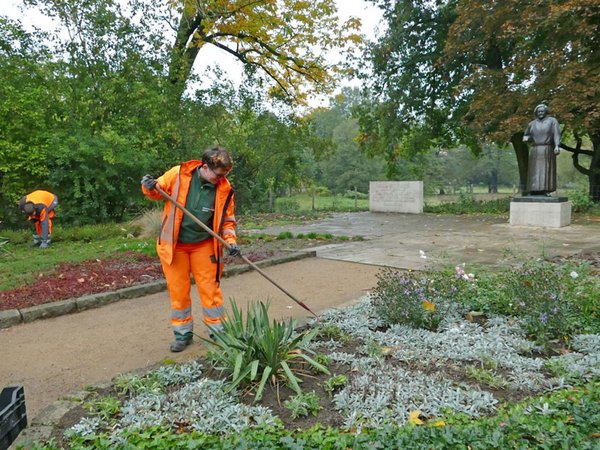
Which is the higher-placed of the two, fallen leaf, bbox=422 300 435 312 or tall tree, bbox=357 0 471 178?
tall tree, bbox=357 0 471 178

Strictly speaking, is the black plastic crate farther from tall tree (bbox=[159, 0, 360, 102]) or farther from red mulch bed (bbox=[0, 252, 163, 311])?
tall tree (bbox=[159, 0, 360, 102])

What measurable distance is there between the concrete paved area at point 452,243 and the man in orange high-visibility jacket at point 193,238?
3080 millimetres

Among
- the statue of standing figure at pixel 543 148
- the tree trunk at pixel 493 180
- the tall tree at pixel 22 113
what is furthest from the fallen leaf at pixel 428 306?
the tree trunk at pixel 493 180

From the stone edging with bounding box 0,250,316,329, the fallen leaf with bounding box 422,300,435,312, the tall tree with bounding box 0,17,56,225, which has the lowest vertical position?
the stone edging with bounding box 0,250,316,329

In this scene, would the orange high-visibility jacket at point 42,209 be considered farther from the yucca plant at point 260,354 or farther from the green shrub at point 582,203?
the green shrub at point 582,203

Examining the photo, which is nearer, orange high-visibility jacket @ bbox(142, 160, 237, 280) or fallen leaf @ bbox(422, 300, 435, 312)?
orange high-visibility jacket @ bbox(142, 160, 237, 280)

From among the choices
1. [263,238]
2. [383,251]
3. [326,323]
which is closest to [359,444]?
[326,323]

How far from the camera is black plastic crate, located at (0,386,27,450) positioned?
6.59 ft

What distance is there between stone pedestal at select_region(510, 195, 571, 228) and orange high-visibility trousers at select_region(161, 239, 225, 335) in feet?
32.9

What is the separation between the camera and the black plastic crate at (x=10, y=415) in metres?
2.01

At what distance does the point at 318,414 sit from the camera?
100 inches

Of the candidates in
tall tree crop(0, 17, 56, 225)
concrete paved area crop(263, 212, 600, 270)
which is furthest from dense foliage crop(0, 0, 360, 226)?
concrete paved area crop(263, 212, 600, 270)

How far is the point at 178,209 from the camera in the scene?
12.0ft

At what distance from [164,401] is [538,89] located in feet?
50.3
